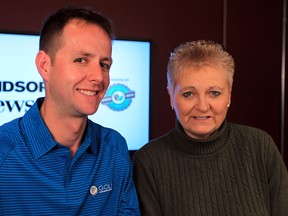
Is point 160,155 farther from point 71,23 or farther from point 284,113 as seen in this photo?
point 284,113

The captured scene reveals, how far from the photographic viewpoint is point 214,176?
167 cm

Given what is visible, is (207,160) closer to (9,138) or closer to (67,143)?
(67,143)

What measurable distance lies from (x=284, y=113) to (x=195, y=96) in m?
2.89

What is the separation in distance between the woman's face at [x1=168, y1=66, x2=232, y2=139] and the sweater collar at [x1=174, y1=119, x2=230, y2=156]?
4 centimetres

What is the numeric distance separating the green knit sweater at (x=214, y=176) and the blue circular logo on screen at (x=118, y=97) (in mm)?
1678

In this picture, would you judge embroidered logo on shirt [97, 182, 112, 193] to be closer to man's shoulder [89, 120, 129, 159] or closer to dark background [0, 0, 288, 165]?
man's shoulder [89, 120, 129, 159]

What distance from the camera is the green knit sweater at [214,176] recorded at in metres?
1.61

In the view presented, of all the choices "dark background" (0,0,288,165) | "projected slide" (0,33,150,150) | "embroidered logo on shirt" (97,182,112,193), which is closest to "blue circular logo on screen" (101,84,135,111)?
"projected slide" (0,33,150,150)

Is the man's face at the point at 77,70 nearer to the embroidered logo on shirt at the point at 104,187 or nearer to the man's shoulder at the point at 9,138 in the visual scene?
the man's shoulder at the point at 9,138

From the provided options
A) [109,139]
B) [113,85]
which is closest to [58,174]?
[109,139]

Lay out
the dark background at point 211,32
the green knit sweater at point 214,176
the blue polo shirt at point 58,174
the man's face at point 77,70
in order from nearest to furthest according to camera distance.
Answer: the blue polo shirt at point 58,174 → the man's face at point 77,70 → the green knit sweater at point 214,176 → the dark background at point 211,32

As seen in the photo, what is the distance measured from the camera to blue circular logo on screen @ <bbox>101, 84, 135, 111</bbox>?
3.39 m

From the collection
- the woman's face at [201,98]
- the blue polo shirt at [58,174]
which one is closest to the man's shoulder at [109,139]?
the blue polo shirt at [58,174]

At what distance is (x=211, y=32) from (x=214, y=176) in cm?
247
